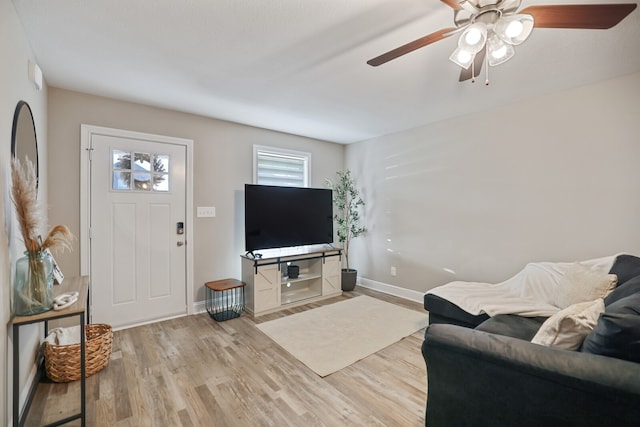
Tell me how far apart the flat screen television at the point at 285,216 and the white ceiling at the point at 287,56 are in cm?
106

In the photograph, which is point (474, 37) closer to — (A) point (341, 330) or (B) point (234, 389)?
(B) point (234, 389)

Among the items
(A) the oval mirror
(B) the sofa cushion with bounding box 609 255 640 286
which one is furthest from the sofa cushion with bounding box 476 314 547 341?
(A) the oval mirror

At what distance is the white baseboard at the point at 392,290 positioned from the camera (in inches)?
162

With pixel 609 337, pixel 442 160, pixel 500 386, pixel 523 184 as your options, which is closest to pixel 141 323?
pixel 500 386

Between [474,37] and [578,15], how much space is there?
432 mm

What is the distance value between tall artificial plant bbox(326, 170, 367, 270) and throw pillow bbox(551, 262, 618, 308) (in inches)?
107

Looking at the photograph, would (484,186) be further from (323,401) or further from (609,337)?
(323,401)

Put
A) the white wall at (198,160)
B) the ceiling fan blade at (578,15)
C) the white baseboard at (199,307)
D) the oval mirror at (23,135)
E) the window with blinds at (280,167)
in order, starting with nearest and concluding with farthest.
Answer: the ceiling fan blade at (578,15) < the oval mirror at (23,135) < the white wall at (198,160) < the white baseboard at (199,307) < the window with blinds at (280,167)

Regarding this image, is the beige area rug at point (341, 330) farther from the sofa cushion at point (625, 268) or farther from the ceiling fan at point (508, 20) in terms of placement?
the ceiling fan at point (508, 20)

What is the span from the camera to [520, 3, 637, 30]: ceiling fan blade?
1.25 meters

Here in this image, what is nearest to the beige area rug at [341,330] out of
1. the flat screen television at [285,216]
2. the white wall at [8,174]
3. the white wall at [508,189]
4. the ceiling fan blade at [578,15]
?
the white wall at [508,189]

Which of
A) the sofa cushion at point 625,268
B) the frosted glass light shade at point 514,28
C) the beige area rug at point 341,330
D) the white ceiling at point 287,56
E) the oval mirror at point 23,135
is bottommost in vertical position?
the beige area rug at point 341,330

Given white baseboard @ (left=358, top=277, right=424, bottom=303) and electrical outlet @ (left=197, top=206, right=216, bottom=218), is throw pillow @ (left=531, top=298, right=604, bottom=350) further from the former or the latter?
electrical outlet @ (left=197, top=206, right=216, bottom=218)

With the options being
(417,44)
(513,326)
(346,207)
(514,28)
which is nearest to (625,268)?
(513,326)
